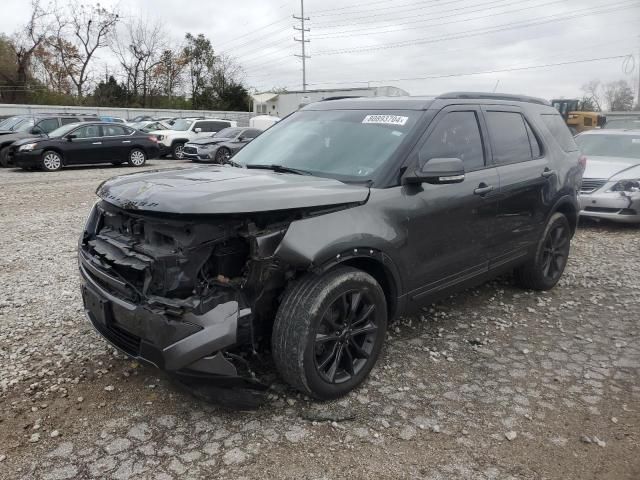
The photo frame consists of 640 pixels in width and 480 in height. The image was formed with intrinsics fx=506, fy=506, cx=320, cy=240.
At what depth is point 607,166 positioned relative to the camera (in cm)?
854

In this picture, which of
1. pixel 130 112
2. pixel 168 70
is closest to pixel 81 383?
pixel 130 112

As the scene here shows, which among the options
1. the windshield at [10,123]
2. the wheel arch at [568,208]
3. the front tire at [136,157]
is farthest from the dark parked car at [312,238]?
the windshield at [10,123]

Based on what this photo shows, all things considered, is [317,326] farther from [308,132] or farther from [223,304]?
[308,132]

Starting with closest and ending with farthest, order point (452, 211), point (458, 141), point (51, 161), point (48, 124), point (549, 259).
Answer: point (452, 211), point (458, 141), point (549, 259), point (51, 161), point (48, 124)

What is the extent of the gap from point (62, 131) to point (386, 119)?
1460 centimetres

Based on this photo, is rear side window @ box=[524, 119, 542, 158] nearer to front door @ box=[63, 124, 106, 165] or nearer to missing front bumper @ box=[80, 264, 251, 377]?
missing front bumper @ box=[80, 264, 251, 377]

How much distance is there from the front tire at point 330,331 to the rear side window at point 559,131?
2.96m

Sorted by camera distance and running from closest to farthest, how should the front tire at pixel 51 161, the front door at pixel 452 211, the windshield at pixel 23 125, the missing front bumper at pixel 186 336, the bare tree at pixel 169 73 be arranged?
the missing front bumper at pixel 186 336 → the front door at pixel 452 211 → the front tire at pixel 51 161 → the windshield at pixel 23 125 → the bare tree at pixel 169 73

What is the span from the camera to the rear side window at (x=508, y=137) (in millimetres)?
4184

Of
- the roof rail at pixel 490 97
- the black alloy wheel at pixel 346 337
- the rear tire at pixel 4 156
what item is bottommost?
the black alloy wheel at pixel 346 337

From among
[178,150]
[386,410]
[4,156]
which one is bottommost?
[386,410]

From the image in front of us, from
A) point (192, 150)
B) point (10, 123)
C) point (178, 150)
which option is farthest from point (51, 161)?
point (178, 150)

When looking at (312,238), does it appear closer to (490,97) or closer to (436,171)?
(436,171)

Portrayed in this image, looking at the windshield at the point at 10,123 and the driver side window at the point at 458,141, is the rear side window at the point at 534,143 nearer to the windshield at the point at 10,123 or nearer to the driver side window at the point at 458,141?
the driver side window at the point at 458,141
